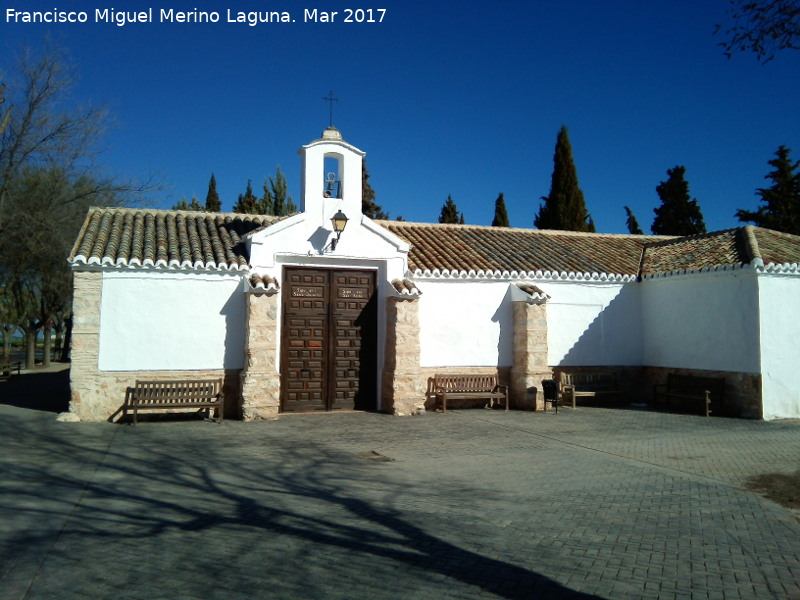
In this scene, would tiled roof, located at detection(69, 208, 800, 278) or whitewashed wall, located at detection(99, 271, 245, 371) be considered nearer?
whitewashed wall, located at detection(99, 271, 245, 371)

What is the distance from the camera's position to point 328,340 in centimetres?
1412

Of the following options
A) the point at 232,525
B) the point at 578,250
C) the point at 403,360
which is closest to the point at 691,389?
the point at 578,250

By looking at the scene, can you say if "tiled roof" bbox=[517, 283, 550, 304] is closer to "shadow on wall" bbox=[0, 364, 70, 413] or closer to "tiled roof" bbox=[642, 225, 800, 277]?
"tiled roof" bbox=[642, 225, 800, 277]

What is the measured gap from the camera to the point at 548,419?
13609mm

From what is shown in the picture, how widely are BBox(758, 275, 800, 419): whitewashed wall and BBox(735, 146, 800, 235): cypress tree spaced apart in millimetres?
19493

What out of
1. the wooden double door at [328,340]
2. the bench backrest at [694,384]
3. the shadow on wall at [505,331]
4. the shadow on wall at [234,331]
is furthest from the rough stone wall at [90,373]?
the bench backrest at [694,384]

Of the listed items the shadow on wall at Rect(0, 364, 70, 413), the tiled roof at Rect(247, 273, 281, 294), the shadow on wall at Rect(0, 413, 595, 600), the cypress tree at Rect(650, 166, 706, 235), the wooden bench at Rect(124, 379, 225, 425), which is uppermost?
the cypress tree at Rect(650, 166, 706, 235)

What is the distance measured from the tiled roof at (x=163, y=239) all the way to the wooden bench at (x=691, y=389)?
34.9ft

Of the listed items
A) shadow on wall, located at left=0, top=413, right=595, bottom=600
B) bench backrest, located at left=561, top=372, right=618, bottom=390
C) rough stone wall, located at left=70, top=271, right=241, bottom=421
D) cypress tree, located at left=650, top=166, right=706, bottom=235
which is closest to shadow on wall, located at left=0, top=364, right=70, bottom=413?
rough stone wall, located at left=70, top=271, right=241, bottom=421

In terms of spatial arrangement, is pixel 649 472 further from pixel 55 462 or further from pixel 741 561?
pixel 55 462

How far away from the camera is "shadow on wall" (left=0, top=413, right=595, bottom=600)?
4762mm

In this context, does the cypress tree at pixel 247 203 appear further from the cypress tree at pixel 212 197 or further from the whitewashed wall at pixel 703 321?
the whitewashed wall at pixel 703 321

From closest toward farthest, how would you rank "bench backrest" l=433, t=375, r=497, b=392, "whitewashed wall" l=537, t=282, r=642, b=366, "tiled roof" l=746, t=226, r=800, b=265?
1. "tiled roof" l=746, t=226, r=800, b=265
2. "bench backrest" l=433, t=375, r=497, b=392
3. "whitewashed wall" l=537, t=282, r=642, b=366

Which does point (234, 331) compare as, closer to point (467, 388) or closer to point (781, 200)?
point (467, 388)
